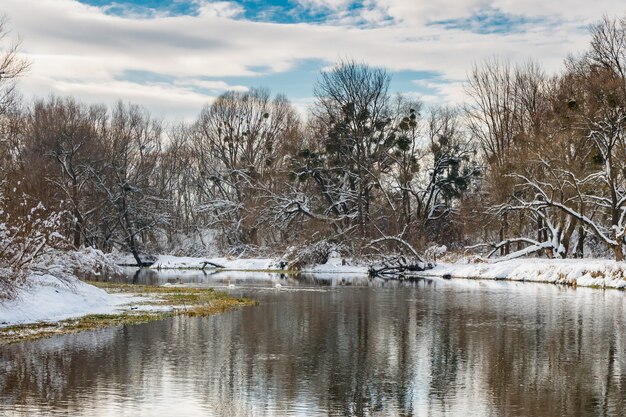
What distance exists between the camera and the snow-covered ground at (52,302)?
21938 millimetres

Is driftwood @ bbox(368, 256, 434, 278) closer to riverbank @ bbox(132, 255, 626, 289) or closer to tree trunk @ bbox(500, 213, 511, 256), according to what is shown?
riverbank @ bbox(132, 255, 626, 289)

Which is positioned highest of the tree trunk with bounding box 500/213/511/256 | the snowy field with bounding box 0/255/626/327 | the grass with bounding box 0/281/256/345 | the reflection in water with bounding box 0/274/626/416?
the tree trunk with bounding box 500/213/511/256

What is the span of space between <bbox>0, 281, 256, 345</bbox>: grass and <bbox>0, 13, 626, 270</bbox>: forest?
1766 cm

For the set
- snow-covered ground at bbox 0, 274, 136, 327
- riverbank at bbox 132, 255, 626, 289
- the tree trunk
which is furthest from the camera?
the tree trunk

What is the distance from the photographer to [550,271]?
155 feet

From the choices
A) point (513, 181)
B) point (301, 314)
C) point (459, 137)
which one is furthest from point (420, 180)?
point (301, 314)

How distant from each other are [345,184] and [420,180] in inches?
323

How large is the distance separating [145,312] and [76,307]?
91.1 inches

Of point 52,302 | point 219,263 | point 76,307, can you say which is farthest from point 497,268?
point 52,302

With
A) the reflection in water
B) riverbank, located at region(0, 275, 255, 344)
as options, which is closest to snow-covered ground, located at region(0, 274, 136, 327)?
riverbank, located at region(0, 275, 255, 344)

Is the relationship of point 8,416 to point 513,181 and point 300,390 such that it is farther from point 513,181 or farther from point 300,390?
point 513,181

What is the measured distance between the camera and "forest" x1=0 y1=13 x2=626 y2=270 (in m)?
49.8

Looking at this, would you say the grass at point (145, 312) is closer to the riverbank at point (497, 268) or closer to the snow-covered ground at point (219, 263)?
the riverbank at point (497, 268)

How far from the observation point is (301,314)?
89.5 feet
